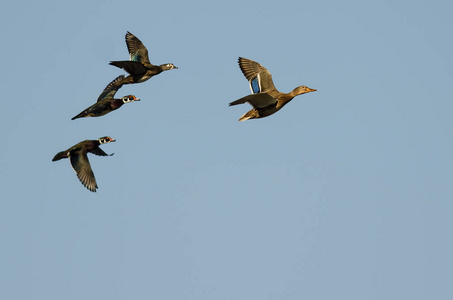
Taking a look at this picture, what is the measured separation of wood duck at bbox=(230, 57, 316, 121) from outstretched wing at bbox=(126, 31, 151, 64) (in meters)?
8.39

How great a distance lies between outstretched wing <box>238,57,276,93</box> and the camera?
50.6 m

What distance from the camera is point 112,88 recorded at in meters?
55.6

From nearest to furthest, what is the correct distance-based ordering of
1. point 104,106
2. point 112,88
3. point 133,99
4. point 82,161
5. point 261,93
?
point 261,93 < point 82,161 < point 104,106 < point 133,99 < point 112,88

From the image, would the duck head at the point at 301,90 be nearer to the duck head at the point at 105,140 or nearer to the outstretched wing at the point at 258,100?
the outstretched wing at the point at 258,100

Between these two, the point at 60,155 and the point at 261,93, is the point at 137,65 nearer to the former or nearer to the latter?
the point at 60,155

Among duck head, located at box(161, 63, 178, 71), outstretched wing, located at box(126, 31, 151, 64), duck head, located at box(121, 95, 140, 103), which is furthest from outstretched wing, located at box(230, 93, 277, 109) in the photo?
outstretched wing, located at box(126, 31, 151, 64)

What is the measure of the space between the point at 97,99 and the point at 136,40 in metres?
5.91

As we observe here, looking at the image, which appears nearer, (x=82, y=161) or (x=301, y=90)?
(x=301, y=90)

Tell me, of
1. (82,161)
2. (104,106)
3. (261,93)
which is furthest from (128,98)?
(261,93)

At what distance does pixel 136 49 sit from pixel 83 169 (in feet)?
32.5

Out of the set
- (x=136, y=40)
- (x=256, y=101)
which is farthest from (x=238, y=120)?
(x=136, y=40)

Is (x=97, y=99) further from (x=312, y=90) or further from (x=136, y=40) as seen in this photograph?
(x=312, y=90)

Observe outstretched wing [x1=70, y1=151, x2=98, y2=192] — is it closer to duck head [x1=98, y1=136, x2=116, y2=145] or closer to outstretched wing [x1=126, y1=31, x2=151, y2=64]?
duck head [x1=98, y1=136, x2=116, y2=145]

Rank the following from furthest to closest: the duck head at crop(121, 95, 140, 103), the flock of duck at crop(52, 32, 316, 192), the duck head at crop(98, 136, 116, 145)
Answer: the duck head at crop(98, 136, 116, 145) → the duck head at crop(121, 95, 140, 103) → the flock of duck at crop(52, 32, 316, 192)
